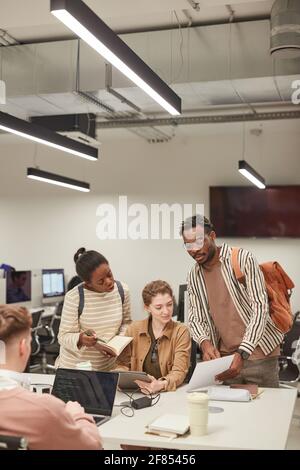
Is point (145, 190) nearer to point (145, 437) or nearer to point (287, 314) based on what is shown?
point (287, 314)

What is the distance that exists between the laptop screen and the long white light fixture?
1.62 meters

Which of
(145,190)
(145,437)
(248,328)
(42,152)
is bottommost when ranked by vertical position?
(145,437)

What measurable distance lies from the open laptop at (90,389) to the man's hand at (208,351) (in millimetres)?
725

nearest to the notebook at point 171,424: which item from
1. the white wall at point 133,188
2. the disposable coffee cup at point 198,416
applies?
the disposable coffee cup at point 198,416

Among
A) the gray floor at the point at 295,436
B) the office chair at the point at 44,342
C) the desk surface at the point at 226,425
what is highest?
the desk surface at the point at 226,425

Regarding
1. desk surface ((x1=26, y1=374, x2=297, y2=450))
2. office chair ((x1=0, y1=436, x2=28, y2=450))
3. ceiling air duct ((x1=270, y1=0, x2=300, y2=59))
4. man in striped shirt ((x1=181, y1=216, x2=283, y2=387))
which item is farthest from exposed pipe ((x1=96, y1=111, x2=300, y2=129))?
office chair ((x1=0, y1=436, x2=28, y2=450))

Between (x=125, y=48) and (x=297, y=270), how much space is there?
20.4 ft

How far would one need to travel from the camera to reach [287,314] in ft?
11.7

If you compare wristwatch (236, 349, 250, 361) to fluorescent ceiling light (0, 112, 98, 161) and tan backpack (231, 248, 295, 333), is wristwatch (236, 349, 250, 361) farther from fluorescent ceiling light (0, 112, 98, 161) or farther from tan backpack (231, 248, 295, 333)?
fluorescent ceiling light (0, 112, 98, 161)

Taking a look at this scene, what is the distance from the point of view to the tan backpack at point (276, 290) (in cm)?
349

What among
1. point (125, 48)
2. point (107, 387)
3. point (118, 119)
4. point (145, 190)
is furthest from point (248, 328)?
point (145, 190)

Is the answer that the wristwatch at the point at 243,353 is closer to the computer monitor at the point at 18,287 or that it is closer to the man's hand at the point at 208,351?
the man's hand at the point at 208,351

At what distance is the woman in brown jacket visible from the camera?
11.5ft

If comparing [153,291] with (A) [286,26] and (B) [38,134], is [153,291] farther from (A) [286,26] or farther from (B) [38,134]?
(B) [38,134]
